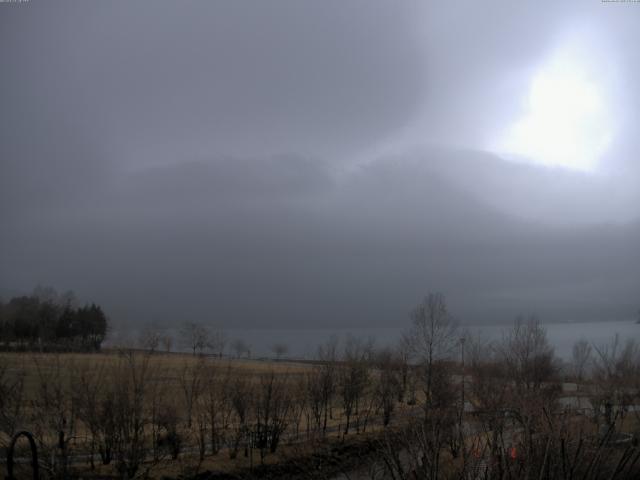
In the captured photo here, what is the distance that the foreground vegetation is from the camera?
19.8 meters

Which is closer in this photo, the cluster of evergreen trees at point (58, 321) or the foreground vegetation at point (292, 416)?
the foreground vegetation at point (292, 416)

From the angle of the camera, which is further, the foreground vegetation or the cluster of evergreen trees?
the cluster of evergreen trees

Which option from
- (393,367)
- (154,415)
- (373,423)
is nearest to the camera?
(154,415)

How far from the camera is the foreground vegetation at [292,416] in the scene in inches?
779

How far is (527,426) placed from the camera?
13016 millimetres

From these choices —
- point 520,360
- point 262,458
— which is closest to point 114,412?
point 262,458

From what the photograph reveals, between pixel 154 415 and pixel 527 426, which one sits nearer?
pixel 527 426

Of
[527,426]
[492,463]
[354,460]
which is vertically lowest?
[354,460]

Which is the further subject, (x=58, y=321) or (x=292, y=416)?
(x=58, y=321)

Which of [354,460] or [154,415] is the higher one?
[154,415]

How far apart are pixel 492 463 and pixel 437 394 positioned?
108 feet

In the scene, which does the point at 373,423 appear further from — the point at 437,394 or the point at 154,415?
the point at 154,415

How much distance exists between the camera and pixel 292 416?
44719 mm

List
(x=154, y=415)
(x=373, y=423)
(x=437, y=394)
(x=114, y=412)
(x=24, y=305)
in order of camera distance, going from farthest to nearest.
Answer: (x=24, y=305)
(x=373, y=423)
(x=437, y=394)
(x=154, y=415)
(x=114, y=412)
